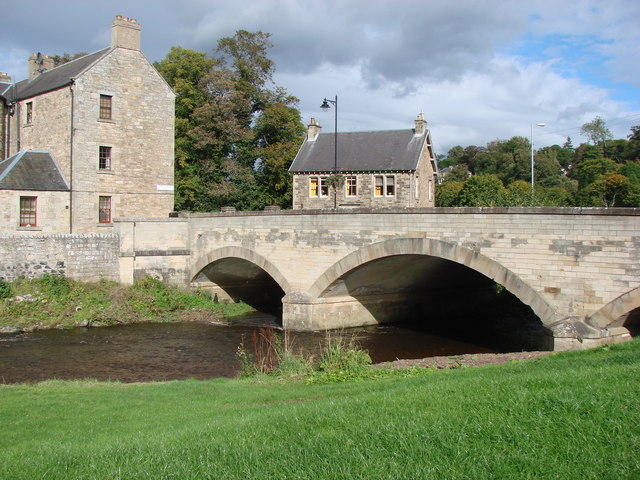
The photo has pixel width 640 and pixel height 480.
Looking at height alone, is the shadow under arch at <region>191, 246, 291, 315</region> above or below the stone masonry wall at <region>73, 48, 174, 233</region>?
below

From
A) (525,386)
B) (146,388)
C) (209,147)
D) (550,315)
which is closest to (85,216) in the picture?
(209,147)

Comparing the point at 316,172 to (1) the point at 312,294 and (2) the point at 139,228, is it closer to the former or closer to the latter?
(2) the point at 139,228

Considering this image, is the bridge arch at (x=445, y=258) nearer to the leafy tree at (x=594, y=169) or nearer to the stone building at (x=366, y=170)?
the stone building at (x=366, y=170)

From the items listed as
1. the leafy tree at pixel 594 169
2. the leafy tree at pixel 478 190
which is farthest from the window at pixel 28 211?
the leafy tree at pixel 594 169

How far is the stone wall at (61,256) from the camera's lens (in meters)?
24.3

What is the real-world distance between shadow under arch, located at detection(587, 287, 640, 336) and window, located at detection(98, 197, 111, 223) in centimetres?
2268

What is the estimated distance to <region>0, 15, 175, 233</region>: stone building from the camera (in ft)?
90.1

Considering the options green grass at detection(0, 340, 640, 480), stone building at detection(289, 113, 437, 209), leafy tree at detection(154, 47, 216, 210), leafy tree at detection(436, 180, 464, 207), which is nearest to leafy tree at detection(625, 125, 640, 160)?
leafy tree at detection(436, 180, 464, 207)

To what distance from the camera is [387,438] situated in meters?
5.62

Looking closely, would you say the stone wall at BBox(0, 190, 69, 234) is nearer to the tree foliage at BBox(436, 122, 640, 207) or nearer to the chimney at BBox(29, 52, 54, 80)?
the chimney at BBox(29, 52, 54, 80)

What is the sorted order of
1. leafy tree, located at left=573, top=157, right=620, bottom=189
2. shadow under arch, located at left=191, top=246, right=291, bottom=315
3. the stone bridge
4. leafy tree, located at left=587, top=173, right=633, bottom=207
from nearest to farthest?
1. the stone bridge
2. shadow under arch, located at left=191, top=246, right=291, bottom=315
3. leafy tree, located at left=587, top=173, right=633, bottom=207
4. leafy tree, located at left=573, top=157, right=620, bottom=189

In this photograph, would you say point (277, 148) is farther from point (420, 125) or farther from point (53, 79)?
point (53, 79)

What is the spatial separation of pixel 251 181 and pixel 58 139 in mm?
12898

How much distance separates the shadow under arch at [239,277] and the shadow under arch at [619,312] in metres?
13.2
